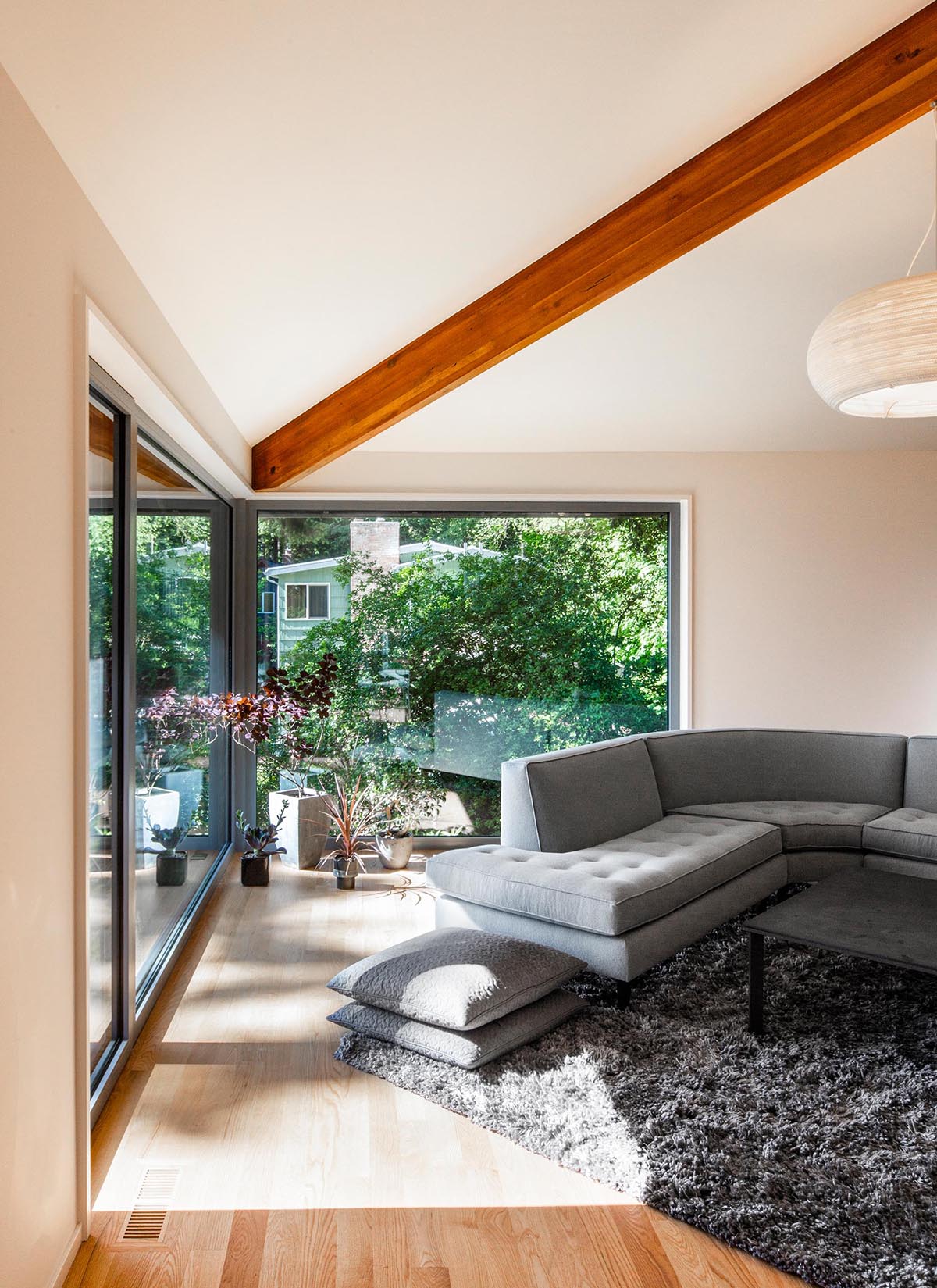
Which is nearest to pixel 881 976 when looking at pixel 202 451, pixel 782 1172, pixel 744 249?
pixel 782 1172

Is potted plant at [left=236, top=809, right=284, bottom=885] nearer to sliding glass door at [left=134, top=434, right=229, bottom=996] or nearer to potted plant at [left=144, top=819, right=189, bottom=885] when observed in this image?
sliding glass door at [left=134, top=434, right=229, bottom=996]

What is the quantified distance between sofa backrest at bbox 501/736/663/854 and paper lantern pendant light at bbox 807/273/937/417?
183 centimetres

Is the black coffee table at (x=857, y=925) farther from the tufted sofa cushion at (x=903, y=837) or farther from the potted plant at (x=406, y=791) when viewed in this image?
the potted plant at (x=406, y=791)

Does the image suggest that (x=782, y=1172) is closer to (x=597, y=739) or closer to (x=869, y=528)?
(x=597, y=739)

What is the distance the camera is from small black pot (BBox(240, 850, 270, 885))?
15.6 ft

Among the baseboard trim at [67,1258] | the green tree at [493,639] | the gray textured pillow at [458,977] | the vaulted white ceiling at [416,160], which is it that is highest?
the vaulted white ceiling at [416,160]

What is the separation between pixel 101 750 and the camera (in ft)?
8.86

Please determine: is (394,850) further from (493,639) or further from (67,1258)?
(67,1258)

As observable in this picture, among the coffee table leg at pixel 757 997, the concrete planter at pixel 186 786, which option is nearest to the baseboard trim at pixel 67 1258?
the concrete planter at pixel 186 786

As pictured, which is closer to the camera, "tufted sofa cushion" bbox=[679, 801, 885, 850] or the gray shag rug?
the gray shag rug

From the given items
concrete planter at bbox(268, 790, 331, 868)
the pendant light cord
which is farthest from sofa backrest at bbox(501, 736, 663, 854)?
the pendant light cord

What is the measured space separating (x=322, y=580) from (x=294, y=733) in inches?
34.8

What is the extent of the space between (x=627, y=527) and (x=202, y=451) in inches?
104

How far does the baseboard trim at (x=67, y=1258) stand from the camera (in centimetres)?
187
